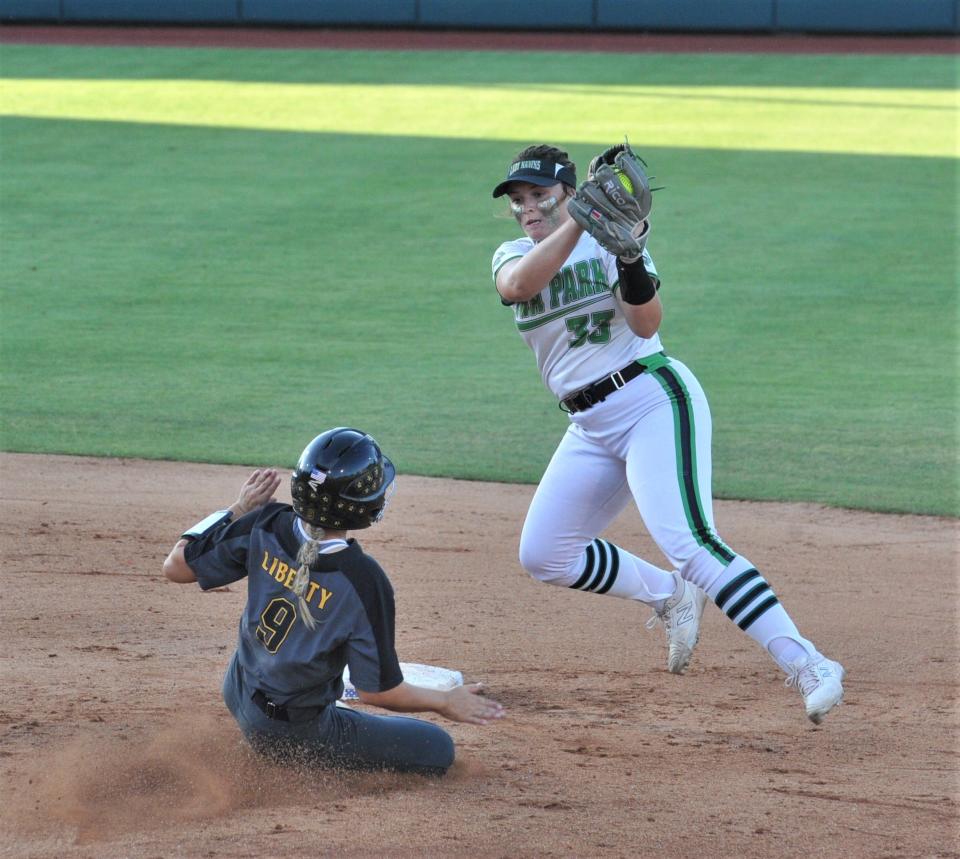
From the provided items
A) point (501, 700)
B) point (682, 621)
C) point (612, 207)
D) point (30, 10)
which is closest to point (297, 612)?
point (501, 700)

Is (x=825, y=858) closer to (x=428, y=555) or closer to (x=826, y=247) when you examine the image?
(x=428, y=555)

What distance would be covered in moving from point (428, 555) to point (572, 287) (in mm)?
1957

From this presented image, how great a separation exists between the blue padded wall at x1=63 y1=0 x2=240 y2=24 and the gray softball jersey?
21.4 meters

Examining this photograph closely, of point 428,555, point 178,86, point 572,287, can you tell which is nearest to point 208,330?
point 428,555

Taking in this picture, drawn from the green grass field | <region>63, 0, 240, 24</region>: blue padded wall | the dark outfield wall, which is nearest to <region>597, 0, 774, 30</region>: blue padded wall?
the dark outfield wall

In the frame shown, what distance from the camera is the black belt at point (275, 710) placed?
Answer: 390 cm

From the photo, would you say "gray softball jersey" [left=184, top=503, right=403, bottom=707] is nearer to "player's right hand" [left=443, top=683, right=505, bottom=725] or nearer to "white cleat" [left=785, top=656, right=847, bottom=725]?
"player's right hand" [left=443, top=683, right=505, bottom=725]

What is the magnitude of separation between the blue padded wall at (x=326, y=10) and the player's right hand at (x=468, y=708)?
21432mm

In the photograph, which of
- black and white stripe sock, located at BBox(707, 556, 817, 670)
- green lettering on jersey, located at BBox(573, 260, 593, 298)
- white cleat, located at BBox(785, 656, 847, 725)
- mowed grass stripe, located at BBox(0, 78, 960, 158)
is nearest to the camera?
white cleat, located at BBox(785, 656, 847, 725)

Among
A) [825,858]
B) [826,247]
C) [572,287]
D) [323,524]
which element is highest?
[572,287]

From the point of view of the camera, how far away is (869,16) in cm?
2311

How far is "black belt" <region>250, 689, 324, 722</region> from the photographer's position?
12.8ft

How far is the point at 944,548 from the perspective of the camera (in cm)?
639

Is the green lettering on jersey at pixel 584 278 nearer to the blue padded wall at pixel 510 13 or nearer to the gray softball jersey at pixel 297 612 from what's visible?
the gray softball jersey at pixel 297 612
